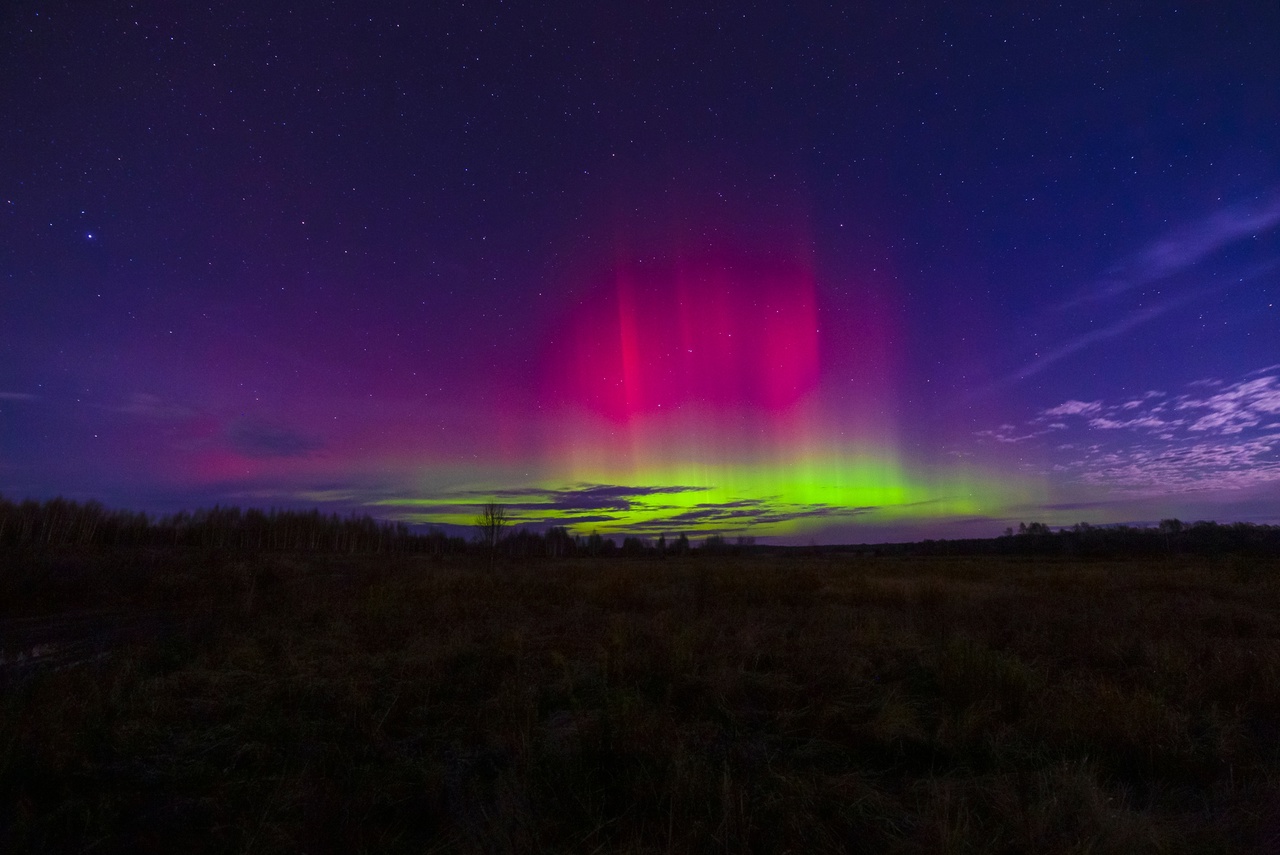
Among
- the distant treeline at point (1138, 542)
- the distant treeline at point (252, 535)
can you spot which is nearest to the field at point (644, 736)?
the distant treeline at point (252, 535)

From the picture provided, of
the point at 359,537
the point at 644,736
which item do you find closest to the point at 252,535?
the point at 359,537

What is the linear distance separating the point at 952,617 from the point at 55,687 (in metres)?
14.9

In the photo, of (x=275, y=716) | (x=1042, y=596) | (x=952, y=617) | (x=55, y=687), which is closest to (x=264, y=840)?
(x=275, y=716)

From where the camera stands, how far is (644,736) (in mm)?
5266

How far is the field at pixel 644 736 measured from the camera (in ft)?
12.6

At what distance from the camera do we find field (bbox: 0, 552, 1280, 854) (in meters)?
3.86

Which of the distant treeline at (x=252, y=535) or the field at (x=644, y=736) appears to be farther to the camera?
the distant treeline at (x=252, y=535)

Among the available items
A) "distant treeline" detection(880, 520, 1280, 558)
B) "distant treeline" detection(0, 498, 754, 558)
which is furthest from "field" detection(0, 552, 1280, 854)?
"distant treeline" detection(880, 520, 1280, 558)

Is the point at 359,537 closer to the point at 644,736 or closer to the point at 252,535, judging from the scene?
the point at 252,535

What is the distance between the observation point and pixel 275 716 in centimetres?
611

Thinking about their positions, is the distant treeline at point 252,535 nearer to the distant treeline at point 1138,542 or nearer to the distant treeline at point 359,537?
the distant treeline at point 359,537

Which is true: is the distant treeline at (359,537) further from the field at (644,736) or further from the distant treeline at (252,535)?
the field at (644,736)

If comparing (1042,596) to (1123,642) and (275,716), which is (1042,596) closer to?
(1123,642)

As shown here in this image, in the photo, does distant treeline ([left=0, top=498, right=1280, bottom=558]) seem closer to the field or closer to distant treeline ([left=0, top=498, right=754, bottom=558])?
distant treeline ([left=0, top=498, right=754, bottom=558])
